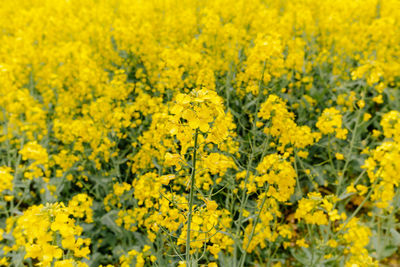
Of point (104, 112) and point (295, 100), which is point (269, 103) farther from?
point (295, 100)

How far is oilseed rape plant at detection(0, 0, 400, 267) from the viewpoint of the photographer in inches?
71.5

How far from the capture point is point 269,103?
2055 millimetres

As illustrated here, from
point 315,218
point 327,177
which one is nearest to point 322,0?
point 327,177

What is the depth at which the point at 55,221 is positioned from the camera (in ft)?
4.31

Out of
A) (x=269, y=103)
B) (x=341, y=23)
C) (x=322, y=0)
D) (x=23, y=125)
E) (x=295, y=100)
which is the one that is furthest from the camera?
(x=322, y=0)

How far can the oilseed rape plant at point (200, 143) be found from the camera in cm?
182

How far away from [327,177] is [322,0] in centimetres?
428

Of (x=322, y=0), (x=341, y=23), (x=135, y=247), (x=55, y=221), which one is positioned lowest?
(x=135, y=247)

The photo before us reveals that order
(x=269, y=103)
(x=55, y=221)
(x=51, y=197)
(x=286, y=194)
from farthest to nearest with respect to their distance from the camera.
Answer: (x=51, y=197) < (x=269, y=103) < (x=286, y=194) < (x=55, y=221)

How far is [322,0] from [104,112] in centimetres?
528

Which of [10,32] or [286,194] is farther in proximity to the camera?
[10,32]

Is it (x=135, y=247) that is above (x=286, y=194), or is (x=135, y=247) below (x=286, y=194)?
below

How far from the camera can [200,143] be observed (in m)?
1.37

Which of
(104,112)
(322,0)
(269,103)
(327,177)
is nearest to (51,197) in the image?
(104,112)
